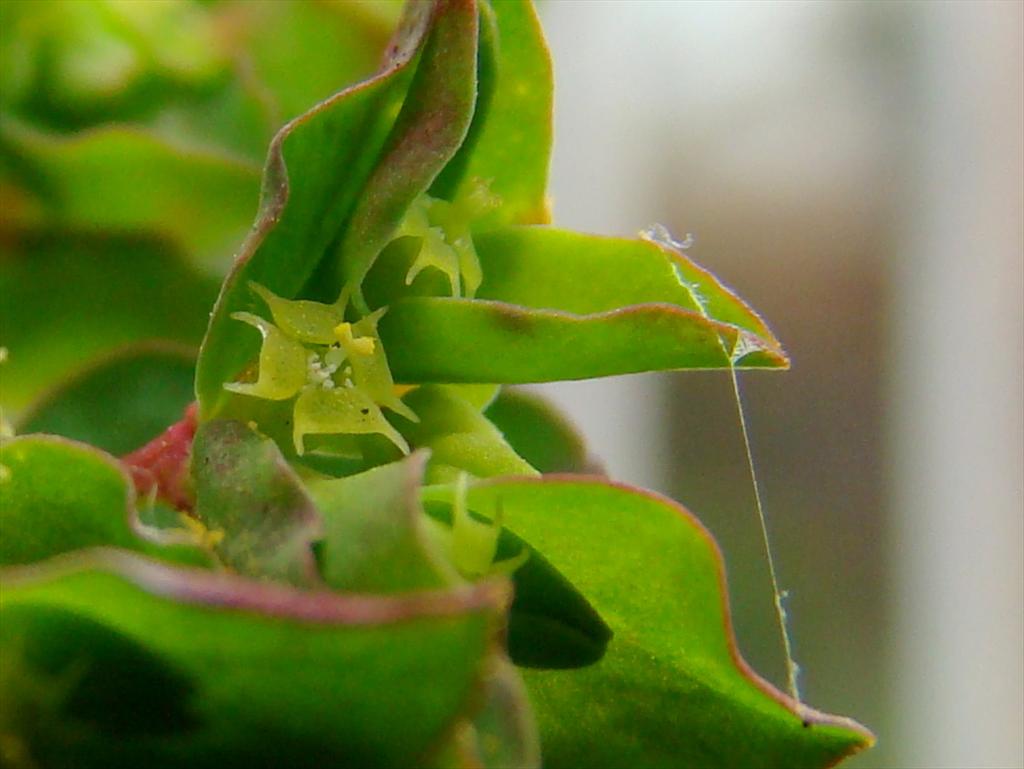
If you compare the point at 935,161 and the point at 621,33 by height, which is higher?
the point at 621,33

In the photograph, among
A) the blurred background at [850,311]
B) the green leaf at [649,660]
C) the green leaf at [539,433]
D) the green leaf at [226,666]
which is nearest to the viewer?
the green leaf at [226,666]

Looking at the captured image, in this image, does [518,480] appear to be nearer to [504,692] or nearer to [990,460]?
[504,692]

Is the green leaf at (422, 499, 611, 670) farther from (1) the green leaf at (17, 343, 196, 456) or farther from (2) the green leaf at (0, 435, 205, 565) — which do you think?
(1) the green leaf at (17, 343, 196, 456)

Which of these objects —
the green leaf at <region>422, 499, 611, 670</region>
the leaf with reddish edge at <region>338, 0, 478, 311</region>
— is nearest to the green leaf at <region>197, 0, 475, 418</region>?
the leaf with reddish edge at <region>338, 0, 478, 311</region>

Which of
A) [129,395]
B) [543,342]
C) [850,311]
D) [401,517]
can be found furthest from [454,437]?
[850,311]

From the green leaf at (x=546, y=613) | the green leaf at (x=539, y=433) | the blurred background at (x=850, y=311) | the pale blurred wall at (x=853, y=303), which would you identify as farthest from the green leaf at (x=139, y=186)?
the pale blurred wall at (x=853, y=303)

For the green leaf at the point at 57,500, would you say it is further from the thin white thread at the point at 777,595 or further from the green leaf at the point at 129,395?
the green leaf at the point at 129,395

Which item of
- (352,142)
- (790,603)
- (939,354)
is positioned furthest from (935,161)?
(352,142)
